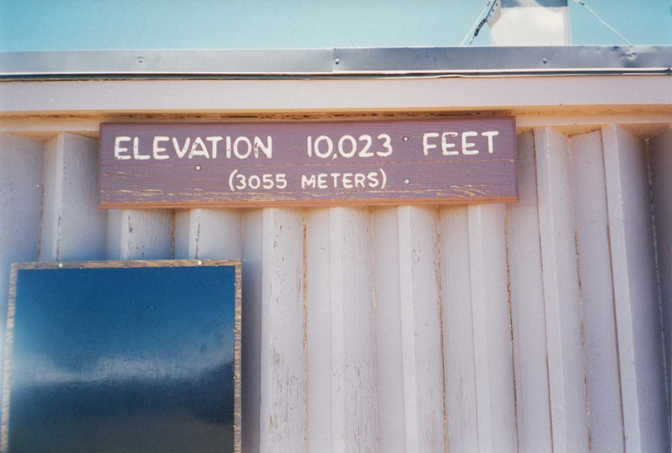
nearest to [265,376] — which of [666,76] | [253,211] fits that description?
[253,211]

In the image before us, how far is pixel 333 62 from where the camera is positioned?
6.09ft

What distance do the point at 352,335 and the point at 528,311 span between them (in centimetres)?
79

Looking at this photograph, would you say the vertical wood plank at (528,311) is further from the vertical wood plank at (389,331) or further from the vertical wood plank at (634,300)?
the vertical wood plank at (389,331)

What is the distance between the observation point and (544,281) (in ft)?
6.34

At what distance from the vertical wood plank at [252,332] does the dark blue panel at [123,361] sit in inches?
5.0

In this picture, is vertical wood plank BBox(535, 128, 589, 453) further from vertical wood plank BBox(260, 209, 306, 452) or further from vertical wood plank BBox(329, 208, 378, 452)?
vertical wood plank BBox(260, 209, 306, 452)

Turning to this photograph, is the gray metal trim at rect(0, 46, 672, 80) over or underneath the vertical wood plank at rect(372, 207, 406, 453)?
over

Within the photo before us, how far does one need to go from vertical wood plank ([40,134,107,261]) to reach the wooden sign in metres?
0.16

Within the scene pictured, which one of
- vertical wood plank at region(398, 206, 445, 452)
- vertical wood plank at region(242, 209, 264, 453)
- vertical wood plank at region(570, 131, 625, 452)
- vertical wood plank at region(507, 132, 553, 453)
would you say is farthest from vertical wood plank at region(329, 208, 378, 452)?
vertical wood plank at region(570, 131, 625, 452)

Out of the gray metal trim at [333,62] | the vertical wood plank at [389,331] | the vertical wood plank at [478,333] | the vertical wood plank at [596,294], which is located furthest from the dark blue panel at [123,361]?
the vertical wood plank at [596,294]

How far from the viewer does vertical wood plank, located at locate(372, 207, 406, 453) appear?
6.25ft

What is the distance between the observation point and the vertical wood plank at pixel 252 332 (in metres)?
1.91

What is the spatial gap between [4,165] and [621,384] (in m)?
2.87

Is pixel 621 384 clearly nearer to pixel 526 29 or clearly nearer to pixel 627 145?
pixel 627 145
